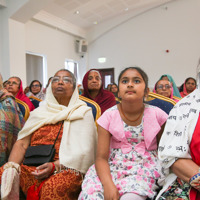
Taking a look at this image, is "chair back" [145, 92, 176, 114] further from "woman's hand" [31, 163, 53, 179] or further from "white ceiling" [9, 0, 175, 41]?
"white ceiling" [9, 0, 175, 41]

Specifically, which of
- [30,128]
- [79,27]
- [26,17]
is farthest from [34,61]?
[30,128]

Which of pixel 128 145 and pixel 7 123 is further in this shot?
pixel 7 123

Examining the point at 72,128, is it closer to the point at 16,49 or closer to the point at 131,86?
the point at 131,86

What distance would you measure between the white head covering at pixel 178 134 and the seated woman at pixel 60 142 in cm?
61

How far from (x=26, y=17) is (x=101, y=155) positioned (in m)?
5.90

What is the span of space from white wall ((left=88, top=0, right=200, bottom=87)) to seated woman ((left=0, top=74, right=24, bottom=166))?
715 cm

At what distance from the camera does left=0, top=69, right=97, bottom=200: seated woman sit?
1.38m

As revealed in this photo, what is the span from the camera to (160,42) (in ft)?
28.3

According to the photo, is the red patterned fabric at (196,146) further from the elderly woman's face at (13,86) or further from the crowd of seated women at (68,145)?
the elderly woman's face at (13,86)

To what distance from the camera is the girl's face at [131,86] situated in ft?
4.37

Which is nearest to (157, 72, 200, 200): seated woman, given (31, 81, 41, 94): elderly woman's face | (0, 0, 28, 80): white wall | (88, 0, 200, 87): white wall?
(31, 81, 41, 94): elderly woman's face

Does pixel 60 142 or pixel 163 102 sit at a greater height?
pixel 163 102

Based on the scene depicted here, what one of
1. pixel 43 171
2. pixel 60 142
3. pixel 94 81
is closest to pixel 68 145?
pixel 60 142

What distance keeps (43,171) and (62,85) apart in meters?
0.73
